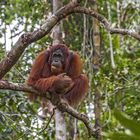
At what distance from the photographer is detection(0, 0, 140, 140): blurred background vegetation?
3.23 metres

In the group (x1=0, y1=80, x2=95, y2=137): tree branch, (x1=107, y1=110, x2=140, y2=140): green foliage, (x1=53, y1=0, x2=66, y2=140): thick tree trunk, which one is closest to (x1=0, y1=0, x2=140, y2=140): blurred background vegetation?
(x1=53, y1=0, x2=66, y2=140): thick tree trunk

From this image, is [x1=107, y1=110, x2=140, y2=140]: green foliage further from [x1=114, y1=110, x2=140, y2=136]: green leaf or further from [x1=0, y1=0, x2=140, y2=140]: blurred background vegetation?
[x1=0, y1=0, x2=140, y2=140]: blurred background vegetation

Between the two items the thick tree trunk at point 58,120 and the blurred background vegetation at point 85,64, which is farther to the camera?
the blurred background vegetation at point 85,64

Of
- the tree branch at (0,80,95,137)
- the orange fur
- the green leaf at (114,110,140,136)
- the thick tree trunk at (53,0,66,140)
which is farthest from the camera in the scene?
the orange fur

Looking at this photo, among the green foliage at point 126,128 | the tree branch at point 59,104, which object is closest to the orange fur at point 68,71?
the tree branch at point 59,104

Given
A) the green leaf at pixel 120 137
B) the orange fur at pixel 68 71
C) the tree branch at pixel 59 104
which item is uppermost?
the orange fur at pixel 68 71

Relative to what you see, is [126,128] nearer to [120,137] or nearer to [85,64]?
[120,137]

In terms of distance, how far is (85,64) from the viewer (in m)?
3.95

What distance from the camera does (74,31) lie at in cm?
484

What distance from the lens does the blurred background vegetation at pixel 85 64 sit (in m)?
3.23

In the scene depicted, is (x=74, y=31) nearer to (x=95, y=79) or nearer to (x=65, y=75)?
(x=95, y=79)

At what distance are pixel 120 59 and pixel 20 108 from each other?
1.48 meters

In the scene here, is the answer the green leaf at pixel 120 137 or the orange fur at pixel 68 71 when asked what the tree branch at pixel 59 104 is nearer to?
the orange fur at pixel 68 71

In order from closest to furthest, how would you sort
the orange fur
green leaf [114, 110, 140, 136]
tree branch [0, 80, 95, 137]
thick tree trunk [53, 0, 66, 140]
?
green leaf [114, 110, 140, 136] → tree branch [0, 80, 95, 137] → thick tree trunk [53, 0, 66, 140] → the orange fur
